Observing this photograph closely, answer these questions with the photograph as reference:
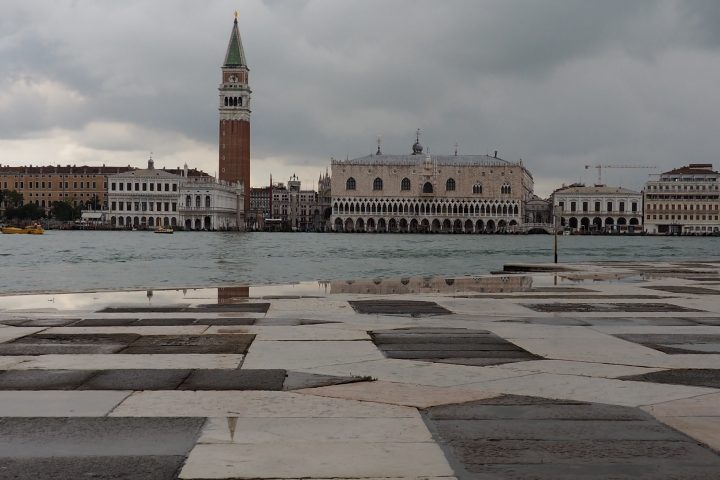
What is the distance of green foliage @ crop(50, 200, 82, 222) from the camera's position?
16250cm

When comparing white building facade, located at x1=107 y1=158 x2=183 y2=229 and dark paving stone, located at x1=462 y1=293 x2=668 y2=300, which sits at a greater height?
white building facade, located at x1=107 y1=158 x2=183 y2=229

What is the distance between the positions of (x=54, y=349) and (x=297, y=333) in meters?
2.68

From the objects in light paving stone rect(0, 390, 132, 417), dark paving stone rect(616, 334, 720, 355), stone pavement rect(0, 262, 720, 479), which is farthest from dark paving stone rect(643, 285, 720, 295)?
light paving stone rect(0, 390, 132, 417)

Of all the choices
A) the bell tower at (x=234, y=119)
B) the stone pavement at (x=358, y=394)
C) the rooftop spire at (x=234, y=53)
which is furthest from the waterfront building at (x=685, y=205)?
the stone pavement at (x=358, y=394)

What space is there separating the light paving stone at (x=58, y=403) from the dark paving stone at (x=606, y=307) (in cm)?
818

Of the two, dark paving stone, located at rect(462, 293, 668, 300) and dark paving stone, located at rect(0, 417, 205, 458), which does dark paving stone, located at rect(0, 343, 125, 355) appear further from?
dark paving stone, located at rect(462, 293, 668, 300)

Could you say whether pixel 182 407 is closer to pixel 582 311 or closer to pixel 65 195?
pixel 582 311

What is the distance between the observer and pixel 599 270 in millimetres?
24766

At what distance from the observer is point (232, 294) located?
1602 cm

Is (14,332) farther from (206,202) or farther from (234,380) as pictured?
(206,202)

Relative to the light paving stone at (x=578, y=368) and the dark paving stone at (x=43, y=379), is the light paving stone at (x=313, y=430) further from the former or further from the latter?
the light paving stone at (x=578, y=368)

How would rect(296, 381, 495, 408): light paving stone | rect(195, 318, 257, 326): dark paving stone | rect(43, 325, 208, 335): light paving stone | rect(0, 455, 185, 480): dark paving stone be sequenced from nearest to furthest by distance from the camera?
rect(0, 455, 185, 480): dark paving stone < rect(296, 381, 495, 408): light paving stone < rect(43, 325, 208, 335): light paving stone < rect(195, 318, 257, 326): dark paving stone

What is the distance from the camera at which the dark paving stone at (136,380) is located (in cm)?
630

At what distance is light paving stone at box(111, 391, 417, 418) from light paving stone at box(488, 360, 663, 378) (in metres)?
1.97
